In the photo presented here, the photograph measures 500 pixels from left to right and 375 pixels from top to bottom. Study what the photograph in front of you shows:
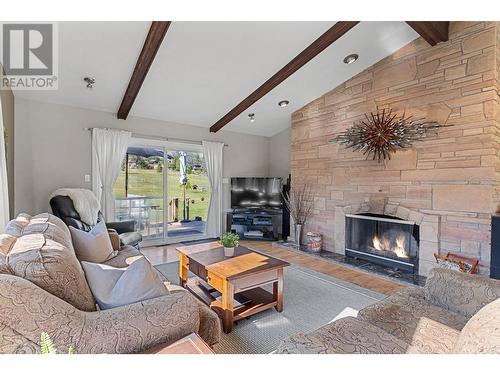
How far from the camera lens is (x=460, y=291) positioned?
1.59 metres

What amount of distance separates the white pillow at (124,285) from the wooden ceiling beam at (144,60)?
2.43m

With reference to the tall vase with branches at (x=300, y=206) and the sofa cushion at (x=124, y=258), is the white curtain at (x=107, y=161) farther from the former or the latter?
the tall vase with branches at (x=300, y=206)

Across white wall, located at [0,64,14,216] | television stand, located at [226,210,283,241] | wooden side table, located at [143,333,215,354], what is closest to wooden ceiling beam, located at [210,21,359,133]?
television stand, located at [226,210,283,241]

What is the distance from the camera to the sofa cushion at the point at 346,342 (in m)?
1.10

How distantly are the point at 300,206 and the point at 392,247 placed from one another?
1.70m

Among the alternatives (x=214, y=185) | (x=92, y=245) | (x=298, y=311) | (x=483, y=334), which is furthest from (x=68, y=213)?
(x=483, y=334)

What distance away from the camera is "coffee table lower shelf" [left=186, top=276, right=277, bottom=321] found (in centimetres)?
217

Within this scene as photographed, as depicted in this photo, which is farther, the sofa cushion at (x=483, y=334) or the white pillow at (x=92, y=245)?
the white pillow at (x=92, y=245)

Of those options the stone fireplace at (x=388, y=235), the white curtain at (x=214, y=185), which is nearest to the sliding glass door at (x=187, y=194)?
the white curtain at (x=214, y=185)

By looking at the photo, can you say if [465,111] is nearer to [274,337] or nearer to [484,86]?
[484,86]

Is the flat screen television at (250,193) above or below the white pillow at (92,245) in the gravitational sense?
above

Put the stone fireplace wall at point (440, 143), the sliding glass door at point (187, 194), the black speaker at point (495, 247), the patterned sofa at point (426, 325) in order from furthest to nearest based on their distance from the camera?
1. the sliding glass door at point (187, 194)
2. the stone fireplace wall at point (440, 143)
3. the black speaker at point (495, 247)
4. the patterned sofa at point (426, 325)

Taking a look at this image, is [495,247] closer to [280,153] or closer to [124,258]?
[124,258]

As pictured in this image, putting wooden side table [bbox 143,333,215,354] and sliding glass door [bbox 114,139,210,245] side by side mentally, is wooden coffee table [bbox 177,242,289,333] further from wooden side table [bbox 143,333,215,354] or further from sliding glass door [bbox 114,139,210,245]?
sliding glass door [bbox 114,139,210,245]
